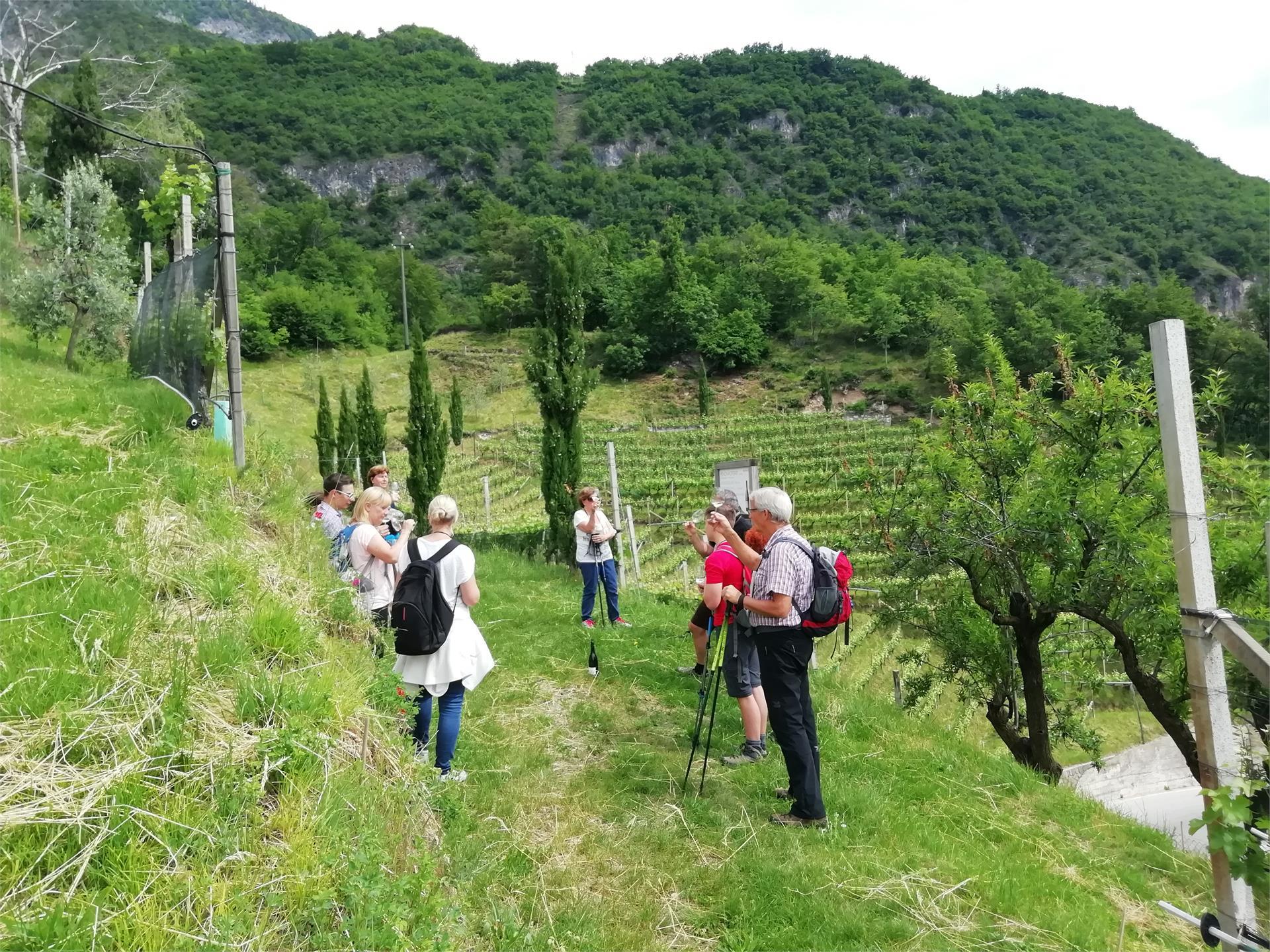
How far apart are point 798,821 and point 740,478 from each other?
4088 mm

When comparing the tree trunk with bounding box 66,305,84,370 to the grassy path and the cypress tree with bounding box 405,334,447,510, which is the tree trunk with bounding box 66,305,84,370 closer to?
the cypress tree with bounding box 405,334,447,510

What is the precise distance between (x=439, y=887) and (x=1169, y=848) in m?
4.66

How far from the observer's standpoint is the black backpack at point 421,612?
4047 millimetres

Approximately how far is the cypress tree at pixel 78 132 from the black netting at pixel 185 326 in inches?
729

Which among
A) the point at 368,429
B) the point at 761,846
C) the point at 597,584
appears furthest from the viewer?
the point at 368,429

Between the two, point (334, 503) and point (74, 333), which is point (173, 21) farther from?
point (334, 503)

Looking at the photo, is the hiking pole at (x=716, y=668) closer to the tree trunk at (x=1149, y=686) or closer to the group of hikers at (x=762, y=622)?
the group of hikers at (x=762, y=622)

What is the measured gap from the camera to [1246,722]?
3342 millimetres

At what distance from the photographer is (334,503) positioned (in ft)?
20.8

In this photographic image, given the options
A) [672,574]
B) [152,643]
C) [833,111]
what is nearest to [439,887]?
[152,643]

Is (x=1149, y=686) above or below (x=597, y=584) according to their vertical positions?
below

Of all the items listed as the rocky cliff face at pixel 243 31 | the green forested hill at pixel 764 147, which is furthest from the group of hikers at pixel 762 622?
the rocky cliff face at pixel 243 31

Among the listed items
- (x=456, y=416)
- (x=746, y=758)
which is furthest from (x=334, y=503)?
(x=456, y=416)

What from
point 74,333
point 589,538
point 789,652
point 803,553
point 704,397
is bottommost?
point 789,652
